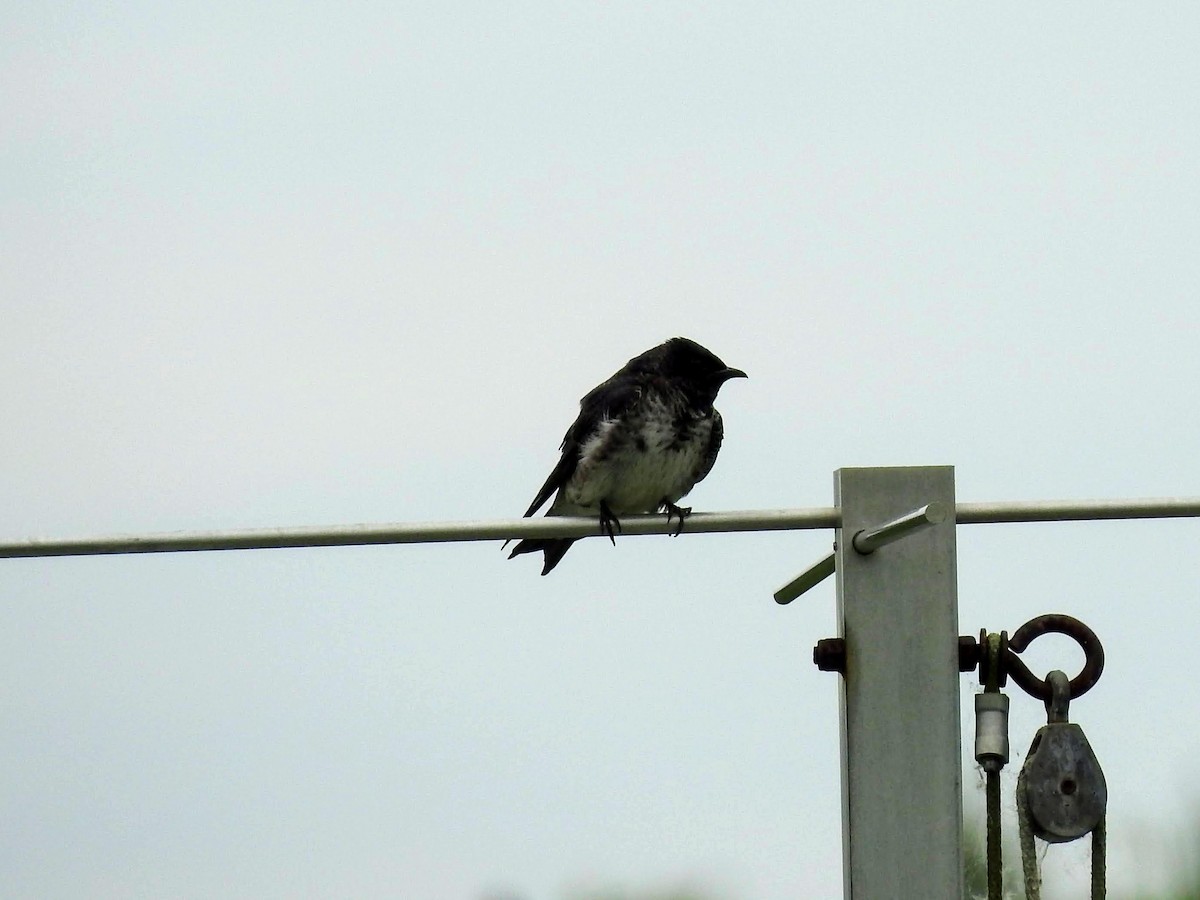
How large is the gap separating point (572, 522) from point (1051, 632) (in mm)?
1110

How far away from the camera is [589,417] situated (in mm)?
6703

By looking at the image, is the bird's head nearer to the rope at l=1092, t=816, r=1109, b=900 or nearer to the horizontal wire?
the horizontal wire

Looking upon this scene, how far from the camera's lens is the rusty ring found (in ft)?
9.59

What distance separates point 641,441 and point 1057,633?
353 cm

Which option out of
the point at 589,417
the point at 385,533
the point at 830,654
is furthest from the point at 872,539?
the point at 589,417

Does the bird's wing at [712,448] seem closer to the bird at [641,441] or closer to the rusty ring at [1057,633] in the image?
the bird at [641,441]

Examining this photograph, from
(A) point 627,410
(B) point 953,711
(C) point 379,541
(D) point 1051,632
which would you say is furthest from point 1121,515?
(A) point 627,410

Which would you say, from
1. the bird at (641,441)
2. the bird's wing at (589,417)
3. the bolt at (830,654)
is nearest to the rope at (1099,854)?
the bolt at (830,654)

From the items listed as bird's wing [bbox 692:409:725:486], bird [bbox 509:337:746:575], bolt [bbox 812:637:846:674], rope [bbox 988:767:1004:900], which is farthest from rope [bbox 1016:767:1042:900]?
bird's wing [bbox 692:409:725:486]

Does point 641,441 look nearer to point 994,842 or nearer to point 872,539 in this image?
point 872,539

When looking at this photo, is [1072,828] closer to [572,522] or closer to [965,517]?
[965,517]

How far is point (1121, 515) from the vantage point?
317 cm

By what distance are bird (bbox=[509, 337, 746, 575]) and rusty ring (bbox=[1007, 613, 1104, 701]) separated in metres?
3.29

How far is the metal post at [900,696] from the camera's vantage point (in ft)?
9.12
